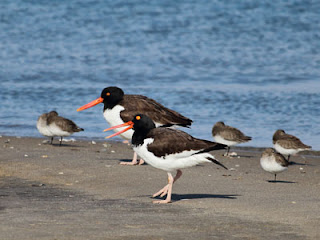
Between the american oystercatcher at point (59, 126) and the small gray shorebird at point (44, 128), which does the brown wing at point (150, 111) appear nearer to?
the american oystercatcher at point (59, 126)

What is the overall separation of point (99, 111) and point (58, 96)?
2.44 meters

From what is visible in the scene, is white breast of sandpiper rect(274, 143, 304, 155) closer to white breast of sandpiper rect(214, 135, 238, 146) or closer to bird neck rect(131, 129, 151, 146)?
white breast of sandpiper rect(214, 135, 238, 146)

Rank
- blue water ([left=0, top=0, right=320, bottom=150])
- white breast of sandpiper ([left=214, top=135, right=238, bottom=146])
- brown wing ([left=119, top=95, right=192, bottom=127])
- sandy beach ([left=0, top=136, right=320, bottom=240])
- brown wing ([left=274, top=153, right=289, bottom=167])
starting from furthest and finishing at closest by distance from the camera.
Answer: blue water ([left=0, top=0, right=320, bottom=150]), white breast of sandpiper ([left=214, top=135, right=238, bottom=146]), brown wing ([left=119, top=95, right=192, bottom=127]), brown wing ([left=274, top=153, right=289, bottom=167]), sandy beach ([left=0, top=136, right=320, bottom=240])

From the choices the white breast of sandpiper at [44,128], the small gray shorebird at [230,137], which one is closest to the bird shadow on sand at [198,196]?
the small gray shorebird at [230,137]

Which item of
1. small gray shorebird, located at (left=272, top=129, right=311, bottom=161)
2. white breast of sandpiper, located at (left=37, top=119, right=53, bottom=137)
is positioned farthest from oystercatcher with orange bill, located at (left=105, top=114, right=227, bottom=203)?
white breast of sandpiper, located at (left=37, top=119, right=53, bottom=137)

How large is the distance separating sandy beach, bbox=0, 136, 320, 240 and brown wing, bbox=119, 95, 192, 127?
3.10ft

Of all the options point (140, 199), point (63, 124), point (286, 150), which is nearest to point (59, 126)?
point (63, 124)

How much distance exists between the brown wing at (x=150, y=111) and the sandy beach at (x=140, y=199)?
0.95 m

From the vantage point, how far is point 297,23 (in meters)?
36.1

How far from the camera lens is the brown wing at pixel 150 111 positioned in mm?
13141

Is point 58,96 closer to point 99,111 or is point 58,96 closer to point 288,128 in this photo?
point 99,111

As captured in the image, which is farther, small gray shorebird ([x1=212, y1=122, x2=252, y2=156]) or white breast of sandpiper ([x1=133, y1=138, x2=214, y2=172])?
small gray shorebird ([x1=212, y1=122, x2=252, y2=156])

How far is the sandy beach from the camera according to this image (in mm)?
7570

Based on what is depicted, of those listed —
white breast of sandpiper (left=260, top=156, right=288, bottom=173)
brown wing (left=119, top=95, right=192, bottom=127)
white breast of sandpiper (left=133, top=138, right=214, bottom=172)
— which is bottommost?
white breast of sandpiper (left=260, top=156, right=288, bottom=173)
